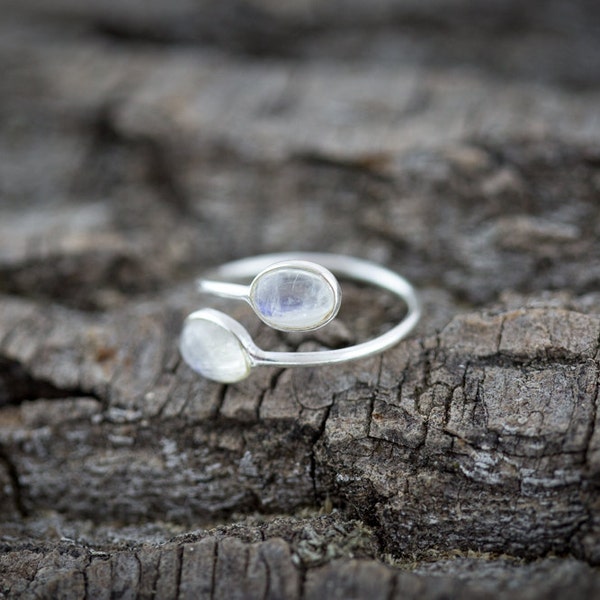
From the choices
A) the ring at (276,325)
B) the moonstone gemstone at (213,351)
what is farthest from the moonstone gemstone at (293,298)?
the moonstone gemstone at (213,351)

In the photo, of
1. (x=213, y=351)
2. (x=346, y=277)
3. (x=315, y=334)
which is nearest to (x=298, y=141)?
(x=346, y=277)

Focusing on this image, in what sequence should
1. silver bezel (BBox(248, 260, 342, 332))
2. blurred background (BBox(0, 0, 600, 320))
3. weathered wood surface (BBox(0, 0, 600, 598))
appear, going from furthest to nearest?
blurred background (BBox(0, 0, 600, 320))
silver bezel (BBox(248, 260, 342, 332))
weathered wood surface (BBox(0, 0, 600, 598))

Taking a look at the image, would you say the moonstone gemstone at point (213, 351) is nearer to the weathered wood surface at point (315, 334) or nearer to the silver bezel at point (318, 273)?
the weathered wood surface at point (315, 334)

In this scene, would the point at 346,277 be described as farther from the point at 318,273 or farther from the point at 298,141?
the point at 318,273

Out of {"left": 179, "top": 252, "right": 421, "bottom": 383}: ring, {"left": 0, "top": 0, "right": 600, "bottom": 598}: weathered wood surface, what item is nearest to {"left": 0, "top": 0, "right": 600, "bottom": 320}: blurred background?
{"left": 0, "top": 0, "right": 600, "bottom": 598}: weathered wood surface

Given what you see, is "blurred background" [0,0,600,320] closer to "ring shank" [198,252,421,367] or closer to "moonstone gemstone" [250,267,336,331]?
"ring shank" [198,252,421,367]

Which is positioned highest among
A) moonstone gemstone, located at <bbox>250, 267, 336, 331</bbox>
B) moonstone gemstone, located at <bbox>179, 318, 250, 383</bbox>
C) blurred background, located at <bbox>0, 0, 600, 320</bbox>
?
blurred background, located at <bbox>0, 0, 600, 320</bbox>
